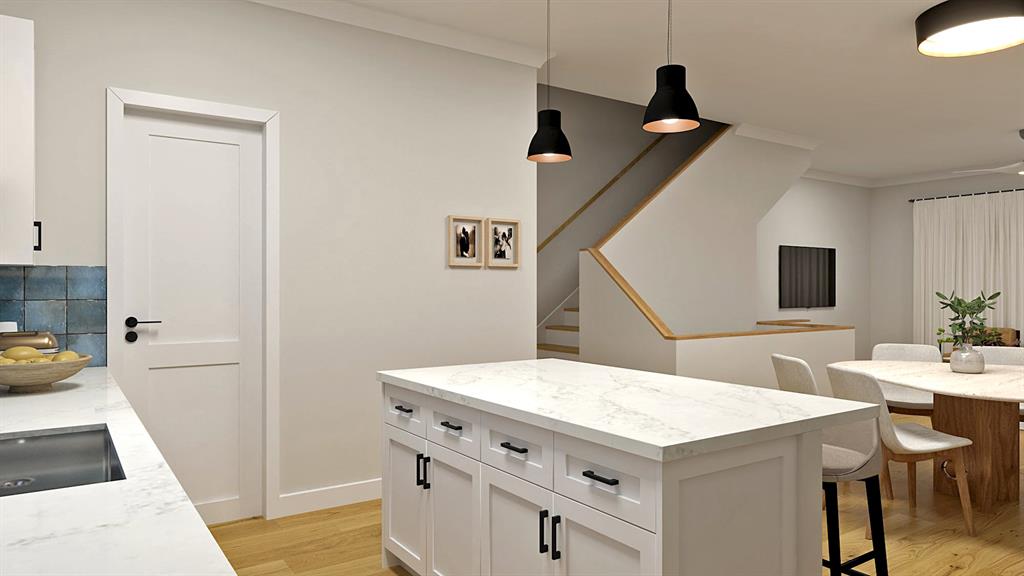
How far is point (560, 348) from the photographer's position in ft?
20.2

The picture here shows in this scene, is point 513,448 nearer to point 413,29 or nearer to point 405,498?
point 405,498

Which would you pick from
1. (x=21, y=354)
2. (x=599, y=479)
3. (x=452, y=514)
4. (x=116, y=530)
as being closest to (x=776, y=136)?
(x=452, y=514)

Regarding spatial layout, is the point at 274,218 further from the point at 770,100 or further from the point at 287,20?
the point at 770,100

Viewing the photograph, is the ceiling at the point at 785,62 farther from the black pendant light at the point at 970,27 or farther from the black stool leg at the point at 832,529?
the black stool leg at the point at 832,529

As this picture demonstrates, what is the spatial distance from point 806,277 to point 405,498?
7714 mm

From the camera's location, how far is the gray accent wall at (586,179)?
22.4ft

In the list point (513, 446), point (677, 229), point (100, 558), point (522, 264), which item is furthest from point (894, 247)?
point (100, 558)

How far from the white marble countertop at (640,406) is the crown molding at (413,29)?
210 cm

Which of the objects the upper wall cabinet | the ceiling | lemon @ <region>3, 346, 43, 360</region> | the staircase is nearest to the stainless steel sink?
lemon @ <region>3, 346, 43, 360</region>

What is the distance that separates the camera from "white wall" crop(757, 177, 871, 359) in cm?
862

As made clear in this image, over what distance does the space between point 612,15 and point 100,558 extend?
3.80 metres

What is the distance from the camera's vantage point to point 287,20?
3666 millimetres

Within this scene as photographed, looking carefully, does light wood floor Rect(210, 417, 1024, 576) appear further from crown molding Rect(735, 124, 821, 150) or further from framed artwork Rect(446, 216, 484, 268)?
crown molding Rect(735, 124, 821, 150)

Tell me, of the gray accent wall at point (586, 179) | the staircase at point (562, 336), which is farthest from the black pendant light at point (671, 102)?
the gray accent wall at point (586, 179)
